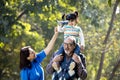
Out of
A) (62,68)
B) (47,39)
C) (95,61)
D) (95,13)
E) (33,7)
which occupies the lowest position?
(95,61)

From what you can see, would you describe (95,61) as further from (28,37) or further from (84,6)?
(84,6)

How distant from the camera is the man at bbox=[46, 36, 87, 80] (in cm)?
525

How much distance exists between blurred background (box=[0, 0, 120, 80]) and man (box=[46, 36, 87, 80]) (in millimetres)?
9454

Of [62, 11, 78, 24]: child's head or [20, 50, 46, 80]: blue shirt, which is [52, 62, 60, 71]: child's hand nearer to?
[20, 50, 46, 80]: blue shirt

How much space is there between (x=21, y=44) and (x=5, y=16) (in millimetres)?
7804

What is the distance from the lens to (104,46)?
21.8 m

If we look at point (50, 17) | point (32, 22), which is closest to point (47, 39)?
point (32, 22)

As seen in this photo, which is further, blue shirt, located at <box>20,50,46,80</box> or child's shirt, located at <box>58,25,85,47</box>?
child's shirt, located at <box>58,25,85,47</box>

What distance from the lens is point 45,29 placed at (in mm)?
25562

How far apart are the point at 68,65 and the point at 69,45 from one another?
27 centimetres

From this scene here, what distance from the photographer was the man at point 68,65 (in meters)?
5.25

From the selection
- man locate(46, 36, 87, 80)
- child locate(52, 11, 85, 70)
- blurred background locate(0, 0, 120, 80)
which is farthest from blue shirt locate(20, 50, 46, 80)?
blurred background locate(0, 0, 120, 80)

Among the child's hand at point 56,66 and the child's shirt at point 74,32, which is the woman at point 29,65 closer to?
the child's hand at point 56,66

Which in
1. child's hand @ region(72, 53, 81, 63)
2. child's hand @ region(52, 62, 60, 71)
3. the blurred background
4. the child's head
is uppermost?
the child's head
